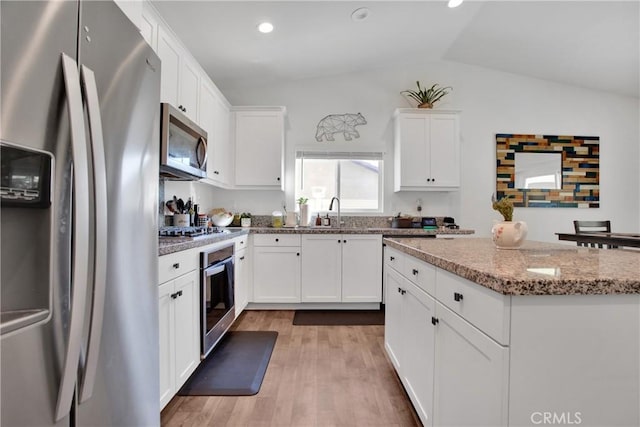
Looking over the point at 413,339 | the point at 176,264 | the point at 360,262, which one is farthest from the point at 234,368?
the point at 360,262

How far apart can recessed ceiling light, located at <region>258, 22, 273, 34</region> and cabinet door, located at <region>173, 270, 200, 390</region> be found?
224 cm

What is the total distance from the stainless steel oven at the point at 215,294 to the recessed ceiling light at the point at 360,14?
2362 millimetres

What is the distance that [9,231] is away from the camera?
1.80 ft

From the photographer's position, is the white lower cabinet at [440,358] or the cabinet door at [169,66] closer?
the white lower cabinet at [440,358]

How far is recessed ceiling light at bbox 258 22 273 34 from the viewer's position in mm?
2703

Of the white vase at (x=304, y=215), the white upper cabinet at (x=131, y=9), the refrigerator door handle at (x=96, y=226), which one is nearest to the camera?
the refrigerator door handle at (x=96, y=226)

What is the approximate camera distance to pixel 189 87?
244cm

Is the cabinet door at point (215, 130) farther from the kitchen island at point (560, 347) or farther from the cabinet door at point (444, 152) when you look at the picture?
the kitchen island at point (560, 347)

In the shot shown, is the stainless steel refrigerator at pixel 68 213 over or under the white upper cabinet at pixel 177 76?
under

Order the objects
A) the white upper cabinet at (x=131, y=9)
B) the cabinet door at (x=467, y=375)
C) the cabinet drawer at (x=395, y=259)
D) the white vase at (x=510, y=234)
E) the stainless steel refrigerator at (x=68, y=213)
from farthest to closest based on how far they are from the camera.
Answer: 1. the cabinet drawer at (x=395, y=259)
2. the white vase at (x=510, y=234)
3. the white upper cabinet at (x=131, y=9)
4. the cabinet door at (x=467, y=375)
5. the stainless steel refrigerator at (x=68, y=213)

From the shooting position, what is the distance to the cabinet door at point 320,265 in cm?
327

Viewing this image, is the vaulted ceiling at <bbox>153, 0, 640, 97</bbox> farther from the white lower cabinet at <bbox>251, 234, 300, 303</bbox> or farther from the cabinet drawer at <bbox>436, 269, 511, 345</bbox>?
the cabinet drawer at <bbox>436, 269, 511, 345</bbox>

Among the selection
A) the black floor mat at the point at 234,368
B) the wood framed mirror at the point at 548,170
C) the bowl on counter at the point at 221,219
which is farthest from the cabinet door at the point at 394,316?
the wood framed mirror at the point at 548,170

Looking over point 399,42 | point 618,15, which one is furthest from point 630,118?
point 399,42
